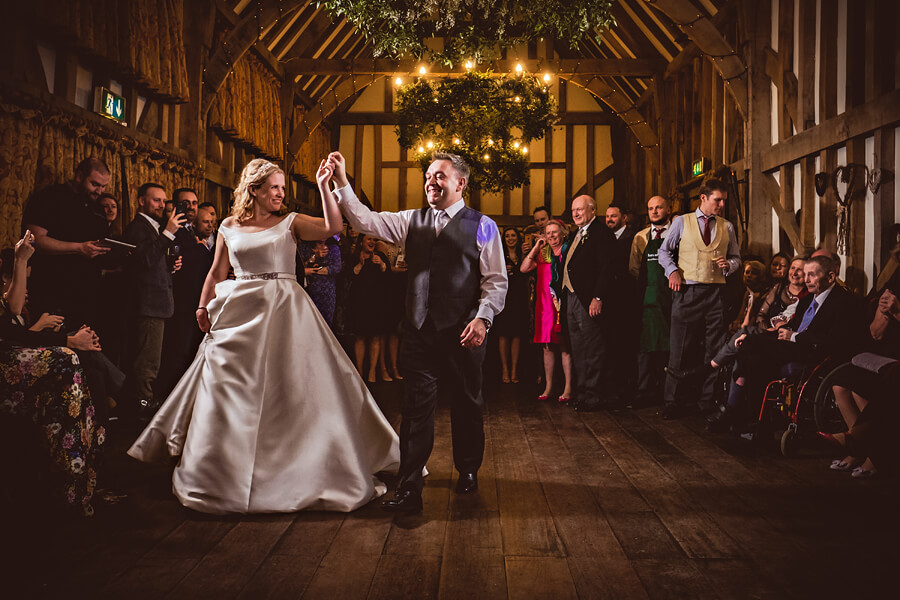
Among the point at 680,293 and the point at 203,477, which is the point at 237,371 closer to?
the point at 203,477

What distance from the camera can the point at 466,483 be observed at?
348 cm

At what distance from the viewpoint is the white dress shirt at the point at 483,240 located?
3.21 m

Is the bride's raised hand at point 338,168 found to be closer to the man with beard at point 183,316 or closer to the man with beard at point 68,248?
the man with beard at point 68,248

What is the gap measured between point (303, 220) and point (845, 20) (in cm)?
497

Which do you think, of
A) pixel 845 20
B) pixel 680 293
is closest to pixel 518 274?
pixel 680 293

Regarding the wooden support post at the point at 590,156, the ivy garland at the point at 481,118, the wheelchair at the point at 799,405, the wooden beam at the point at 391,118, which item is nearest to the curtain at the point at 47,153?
the ivy garland at the point at 481,118

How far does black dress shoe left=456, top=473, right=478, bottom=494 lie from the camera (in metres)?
3.46

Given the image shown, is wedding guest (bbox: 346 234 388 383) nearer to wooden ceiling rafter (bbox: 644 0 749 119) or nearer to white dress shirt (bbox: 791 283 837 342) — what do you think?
wooden ceiling rafter (bbox: 644 0 749 119)

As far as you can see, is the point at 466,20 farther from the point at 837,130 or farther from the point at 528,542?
the point at 528,542

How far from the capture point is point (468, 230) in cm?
324

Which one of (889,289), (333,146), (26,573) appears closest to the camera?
(26,573)

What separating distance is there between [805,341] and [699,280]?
1275mm

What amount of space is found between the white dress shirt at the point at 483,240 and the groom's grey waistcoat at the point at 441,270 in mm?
46

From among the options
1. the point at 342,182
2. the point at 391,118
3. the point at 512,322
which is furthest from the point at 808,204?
the point at 391,118
